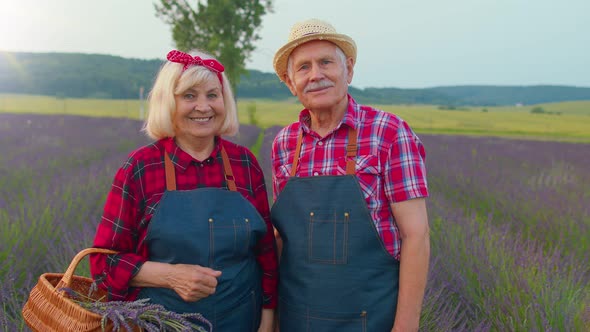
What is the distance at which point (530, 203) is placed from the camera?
4488mm

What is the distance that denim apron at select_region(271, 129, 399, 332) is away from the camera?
66.5 inches

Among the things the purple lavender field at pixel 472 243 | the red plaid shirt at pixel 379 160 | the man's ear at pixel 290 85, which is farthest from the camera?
the purple lavender field at pixel 472 243

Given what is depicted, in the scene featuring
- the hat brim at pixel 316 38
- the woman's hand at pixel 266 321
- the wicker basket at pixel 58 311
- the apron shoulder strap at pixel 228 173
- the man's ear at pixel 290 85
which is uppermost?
the hat brim at pixel 316 38

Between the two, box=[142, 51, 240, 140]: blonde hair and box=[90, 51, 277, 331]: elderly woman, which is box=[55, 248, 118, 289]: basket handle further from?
box=[142, 51, 240, 140]: blonde hair

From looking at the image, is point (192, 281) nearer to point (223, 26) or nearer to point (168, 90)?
point (168, 90)

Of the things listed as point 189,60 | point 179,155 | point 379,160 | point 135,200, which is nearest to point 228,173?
point 179,155

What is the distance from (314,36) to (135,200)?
882 mm

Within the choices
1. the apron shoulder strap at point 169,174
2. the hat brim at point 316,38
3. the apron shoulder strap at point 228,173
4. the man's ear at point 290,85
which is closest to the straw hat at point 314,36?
the hat brim at point 316,38

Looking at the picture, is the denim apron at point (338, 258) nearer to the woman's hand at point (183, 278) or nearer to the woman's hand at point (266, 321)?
the woman's hand at point (266, 321)

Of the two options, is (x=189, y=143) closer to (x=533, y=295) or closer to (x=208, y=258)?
(x=208, y=258)

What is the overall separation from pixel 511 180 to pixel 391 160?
4875 mm

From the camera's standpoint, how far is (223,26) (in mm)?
23516

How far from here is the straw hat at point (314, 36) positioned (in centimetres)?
Result: 177

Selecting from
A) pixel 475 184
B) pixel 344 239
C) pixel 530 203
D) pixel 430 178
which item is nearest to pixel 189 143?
pixel 344 239
